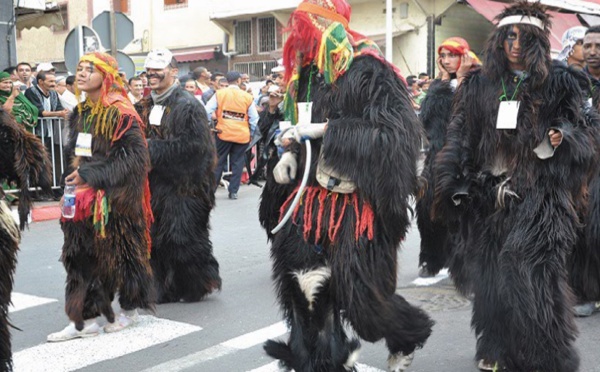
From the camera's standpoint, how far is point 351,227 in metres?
3.78

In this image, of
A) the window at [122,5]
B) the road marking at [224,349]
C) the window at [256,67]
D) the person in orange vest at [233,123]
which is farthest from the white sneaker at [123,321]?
the window at [122,5]

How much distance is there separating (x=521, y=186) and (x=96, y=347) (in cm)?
288

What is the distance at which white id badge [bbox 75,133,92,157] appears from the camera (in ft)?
16.8

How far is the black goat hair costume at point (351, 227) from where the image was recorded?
3727 millimetres

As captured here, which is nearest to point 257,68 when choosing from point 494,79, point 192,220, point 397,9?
point 397,9

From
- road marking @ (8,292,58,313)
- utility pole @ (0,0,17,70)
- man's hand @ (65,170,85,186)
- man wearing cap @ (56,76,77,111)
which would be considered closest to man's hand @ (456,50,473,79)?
man's hand @ (65,170,85,186)

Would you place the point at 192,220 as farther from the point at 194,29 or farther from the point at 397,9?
the point at 194,29

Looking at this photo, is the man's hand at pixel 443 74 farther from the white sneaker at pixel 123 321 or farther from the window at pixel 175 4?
the window at pixel 175 4

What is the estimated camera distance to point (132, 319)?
5.47 meters

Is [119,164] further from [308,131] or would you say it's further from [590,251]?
[590,251]

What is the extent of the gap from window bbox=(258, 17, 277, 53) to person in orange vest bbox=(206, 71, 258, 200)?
13.9m

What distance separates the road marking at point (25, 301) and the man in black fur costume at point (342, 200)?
9.81 feet

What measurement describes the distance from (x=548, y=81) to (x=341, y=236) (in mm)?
1382

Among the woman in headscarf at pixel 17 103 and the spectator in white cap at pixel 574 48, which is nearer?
the spectator in white cap at pixel 574 48
